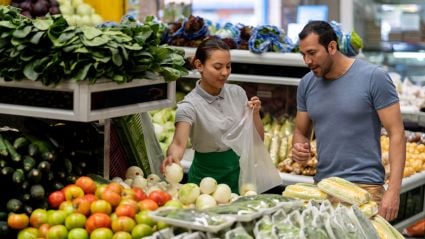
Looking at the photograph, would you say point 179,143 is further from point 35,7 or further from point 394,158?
point 35,7

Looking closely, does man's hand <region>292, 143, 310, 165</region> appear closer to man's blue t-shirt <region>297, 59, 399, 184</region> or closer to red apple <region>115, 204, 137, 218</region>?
man's blue t-shirt <region>297, 59, 399, 184</region>

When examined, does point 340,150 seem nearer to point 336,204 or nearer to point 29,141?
point 336,204

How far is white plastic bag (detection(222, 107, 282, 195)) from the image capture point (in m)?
5.00

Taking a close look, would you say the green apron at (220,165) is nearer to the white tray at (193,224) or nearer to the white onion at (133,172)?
the white onion at (133,172)

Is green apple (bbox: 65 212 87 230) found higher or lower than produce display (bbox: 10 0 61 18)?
lower

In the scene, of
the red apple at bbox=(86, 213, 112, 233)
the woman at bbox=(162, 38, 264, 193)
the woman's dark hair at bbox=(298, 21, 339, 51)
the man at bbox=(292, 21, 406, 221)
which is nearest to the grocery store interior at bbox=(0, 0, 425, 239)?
the red apple at bbox=(86, 213, 112, 233)

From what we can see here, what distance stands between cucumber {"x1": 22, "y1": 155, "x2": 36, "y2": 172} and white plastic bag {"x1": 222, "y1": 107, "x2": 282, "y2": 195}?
59.0 inches

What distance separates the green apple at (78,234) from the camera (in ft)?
11.0

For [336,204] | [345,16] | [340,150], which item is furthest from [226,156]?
[345,16]

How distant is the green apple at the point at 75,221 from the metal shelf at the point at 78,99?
44 centimetres

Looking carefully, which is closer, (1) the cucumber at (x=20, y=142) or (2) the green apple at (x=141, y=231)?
(2) the green apple at (x=141, y=231)

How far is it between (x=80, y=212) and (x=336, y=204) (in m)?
1.34

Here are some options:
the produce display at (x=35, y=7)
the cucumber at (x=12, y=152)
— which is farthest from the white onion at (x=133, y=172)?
the produce display at (x=35, y=7)

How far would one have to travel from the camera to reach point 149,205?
3559 millimetres
